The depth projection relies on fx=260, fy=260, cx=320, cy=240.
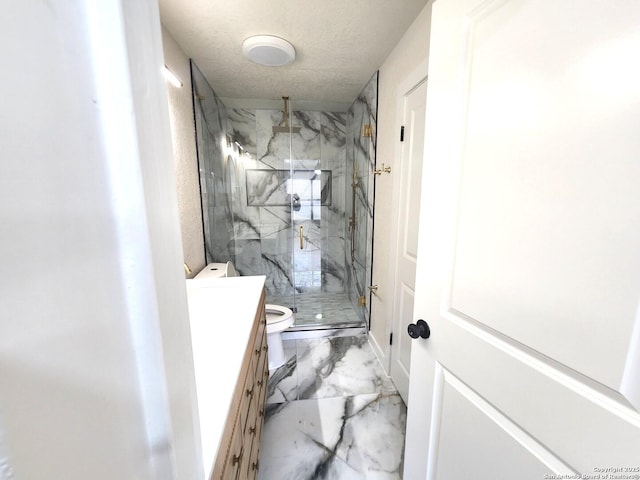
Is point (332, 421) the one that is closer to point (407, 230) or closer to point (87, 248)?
point (407, 230)

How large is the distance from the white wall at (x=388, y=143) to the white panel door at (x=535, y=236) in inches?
27.7

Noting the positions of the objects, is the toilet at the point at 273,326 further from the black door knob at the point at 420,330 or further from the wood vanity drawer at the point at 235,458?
the black door knob at the point at 420,330

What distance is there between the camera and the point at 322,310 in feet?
9.86

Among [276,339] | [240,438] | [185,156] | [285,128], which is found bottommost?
[276,339]

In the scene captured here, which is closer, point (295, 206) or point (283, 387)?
point (283, 387)

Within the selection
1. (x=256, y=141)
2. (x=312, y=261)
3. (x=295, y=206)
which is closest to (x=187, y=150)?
(x=256, y=141)

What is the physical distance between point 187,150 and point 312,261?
6.93 feet

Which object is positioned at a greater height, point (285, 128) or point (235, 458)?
point (285, 128)

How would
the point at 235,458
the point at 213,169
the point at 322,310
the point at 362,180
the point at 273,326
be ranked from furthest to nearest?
1. the point at 322,310
2. the point at 362,180
3. the point at 213,169
4. the point at 273,326
5. the point at 235,458

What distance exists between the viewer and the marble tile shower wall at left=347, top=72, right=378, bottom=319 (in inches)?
88.9

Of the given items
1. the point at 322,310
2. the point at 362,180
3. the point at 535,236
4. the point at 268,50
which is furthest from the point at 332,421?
the point at 268,50

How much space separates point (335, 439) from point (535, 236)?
1494 millimetres

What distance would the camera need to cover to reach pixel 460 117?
76cm

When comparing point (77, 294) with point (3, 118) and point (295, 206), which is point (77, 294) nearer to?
point (3, 118)
